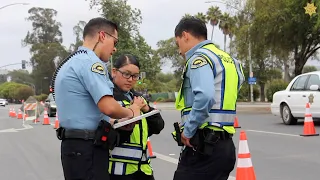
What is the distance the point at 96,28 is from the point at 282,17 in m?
23.4

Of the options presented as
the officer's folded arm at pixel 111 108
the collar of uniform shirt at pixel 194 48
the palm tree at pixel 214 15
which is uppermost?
the palm tree at pixel 214 15

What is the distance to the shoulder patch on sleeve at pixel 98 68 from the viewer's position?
125 inches

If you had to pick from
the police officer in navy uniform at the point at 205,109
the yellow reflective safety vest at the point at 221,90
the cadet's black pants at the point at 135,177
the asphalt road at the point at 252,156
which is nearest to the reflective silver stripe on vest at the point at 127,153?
the cadet's black pants at the point at 135,177

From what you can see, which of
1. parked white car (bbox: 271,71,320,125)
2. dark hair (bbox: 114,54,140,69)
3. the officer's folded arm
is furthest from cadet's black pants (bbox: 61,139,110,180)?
parked white car (bbox: 271,71,320,125)

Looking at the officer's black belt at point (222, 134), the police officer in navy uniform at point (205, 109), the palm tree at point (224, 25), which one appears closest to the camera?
the police officer in navy uniform at point (205, 109)

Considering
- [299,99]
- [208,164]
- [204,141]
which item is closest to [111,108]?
[204,141]

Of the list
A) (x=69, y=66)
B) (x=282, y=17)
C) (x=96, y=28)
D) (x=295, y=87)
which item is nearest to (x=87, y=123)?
(x=69, y=66)

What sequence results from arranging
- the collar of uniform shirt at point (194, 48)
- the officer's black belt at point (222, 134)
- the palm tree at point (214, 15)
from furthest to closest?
the palm tree at point (214, 15)
the collar of uniform shirt at point (194, 48)
the officer's black belt at point (222, 134)

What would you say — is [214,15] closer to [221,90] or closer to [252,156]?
[252,156]

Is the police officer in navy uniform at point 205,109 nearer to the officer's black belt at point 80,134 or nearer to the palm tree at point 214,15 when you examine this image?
the officer's black belt at point 80,134

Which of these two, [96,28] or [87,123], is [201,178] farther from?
[96,28]

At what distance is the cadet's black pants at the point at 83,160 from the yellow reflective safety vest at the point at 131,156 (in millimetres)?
498

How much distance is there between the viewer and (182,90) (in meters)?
3.61

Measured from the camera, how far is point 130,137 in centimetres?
378
